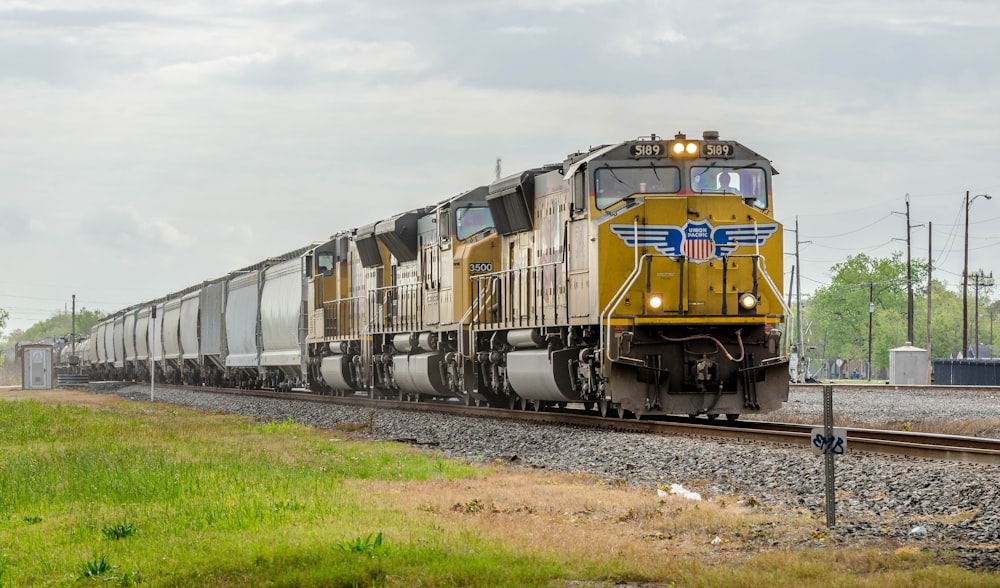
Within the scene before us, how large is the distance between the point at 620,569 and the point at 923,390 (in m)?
30.3

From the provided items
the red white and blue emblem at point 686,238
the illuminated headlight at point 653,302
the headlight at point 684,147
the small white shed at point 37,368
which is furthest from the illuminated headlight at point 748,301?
the small white shed at point 37,368

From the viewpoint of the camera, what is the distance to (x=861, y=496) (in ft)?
33.2

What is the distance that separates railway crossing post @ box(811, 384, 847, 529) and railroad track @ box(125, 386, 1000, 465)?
37 centimetres

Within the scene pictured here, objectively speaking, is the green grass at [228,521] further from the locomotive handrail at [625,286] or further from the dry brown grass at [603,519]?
the locomotive handrail at [625,286]

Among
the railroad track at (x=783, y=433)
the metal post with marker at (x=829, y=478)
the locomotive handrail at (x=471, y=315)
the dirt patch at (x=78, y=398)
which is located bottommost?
the dirt patch at (x=78, y=398)

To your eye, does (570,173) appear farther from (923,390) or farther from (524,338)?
(923,390)

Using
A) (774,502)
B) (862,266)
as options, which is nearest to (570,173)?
(774,502)

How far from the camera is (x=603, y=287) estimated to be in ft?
55.0

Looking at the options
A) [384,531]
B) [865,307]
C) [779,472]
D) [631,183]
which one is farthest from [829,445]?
[865,307]

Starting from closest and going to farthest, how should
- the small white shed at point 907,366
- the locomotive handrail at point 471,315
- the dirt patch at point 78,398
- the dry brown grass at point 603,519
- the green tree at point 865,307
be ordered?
the dry brown grass at point 603,519 → the locomotive handrail at point 471,315 → the dirt patch at point 78,398 → the small white shed at point 907,366 → the green tree at point 865,307

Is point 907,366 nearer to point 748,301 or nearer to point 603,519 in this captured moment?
point 748,301

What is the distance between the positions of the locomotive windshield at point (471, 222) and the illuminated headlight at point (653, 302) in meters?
6.41

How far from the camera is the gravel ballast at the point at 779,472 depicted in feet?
27.4

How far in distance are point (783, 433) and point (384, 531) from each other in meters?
7.83
